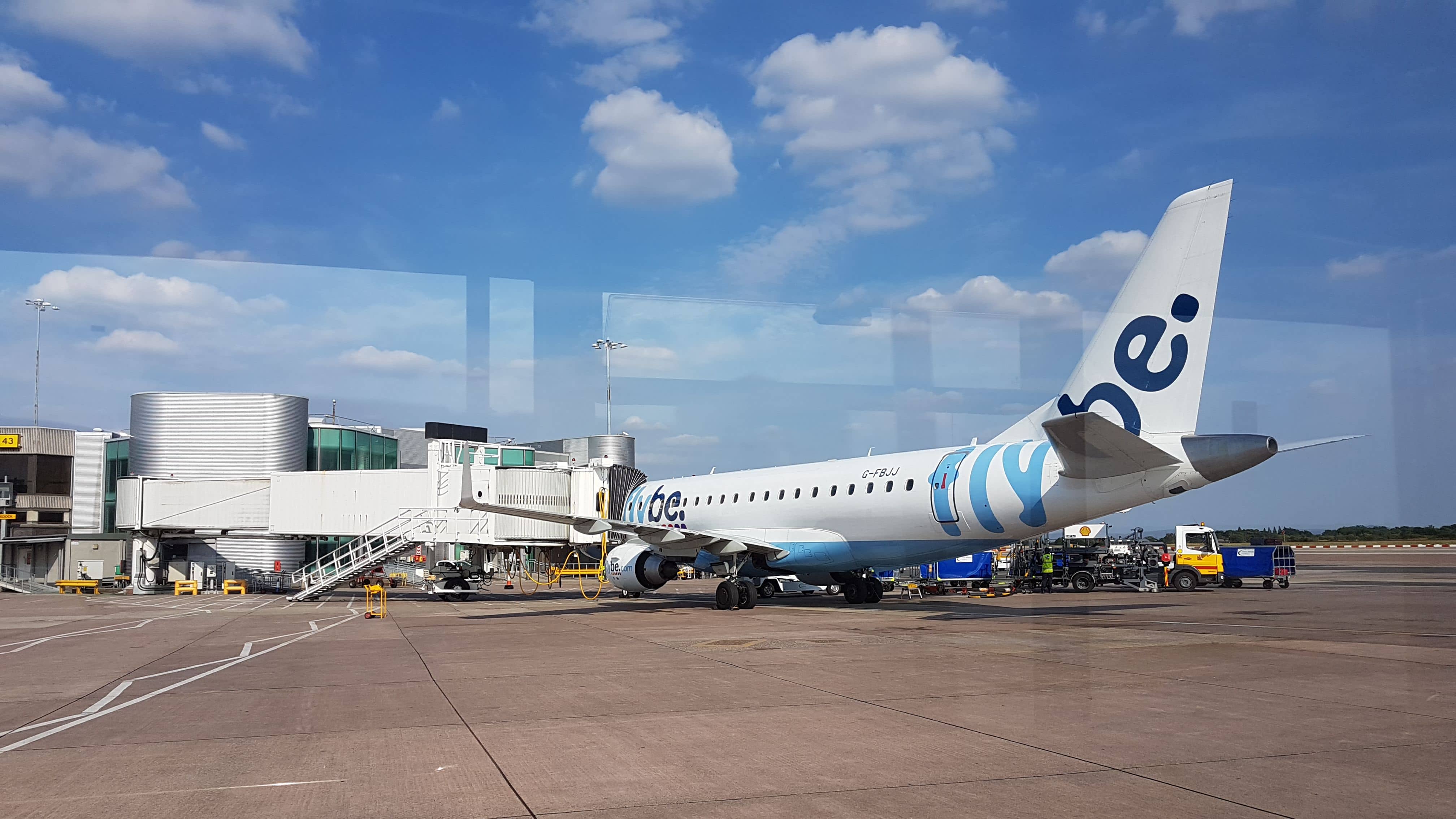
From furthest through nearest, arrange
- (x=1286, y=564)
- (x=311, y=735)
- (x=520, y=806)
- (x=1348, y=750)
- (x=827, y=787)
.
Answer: (x=1286, y=564) → (x=311, y=735) → (x=1348, y=750) → (x=827, y=787) → (x=520, y=806)

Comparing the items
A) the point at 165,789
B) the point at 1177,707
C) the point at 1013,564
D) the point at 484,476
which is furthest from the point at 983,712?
the point at 1013,564

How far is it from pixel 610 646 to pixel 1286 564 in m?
33.2

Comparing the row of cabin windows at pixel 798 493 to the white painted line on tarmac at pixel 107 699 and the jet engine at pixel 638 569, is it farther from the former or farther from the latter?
the white painted line on tarmac at pixel 107 699

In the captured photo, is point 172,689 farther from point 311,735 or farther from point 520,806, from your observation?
point 520,806

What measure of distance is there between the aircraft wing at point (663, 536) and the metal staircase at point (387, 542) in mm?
11667

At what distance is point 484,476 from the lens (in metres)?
36.6

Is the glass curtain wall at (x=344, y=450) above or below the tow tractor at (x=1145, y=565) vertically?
above

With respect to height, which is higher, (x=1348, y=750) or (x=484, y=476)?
(x=484, y=476)

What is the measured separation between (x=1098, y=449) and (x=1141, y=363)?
72.3 inches

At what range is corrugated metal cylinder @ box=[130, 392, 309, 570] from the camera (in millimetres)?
50000

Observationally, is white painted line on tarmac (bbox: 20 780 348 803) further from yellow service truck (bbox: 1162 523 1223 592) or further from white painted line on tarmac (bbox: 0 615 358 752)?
yellow service truck (bbox: 1162 523 1223 592)

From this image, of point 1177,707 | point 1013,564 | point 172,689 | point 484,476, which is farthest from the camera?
point 1013,564

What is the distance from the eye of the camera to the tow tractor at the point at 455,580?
119ft

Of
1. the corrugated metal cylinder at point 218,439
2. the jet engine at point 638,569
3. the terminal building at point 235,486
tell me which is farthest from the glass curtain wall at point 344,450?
the jet engine at point 638,569
